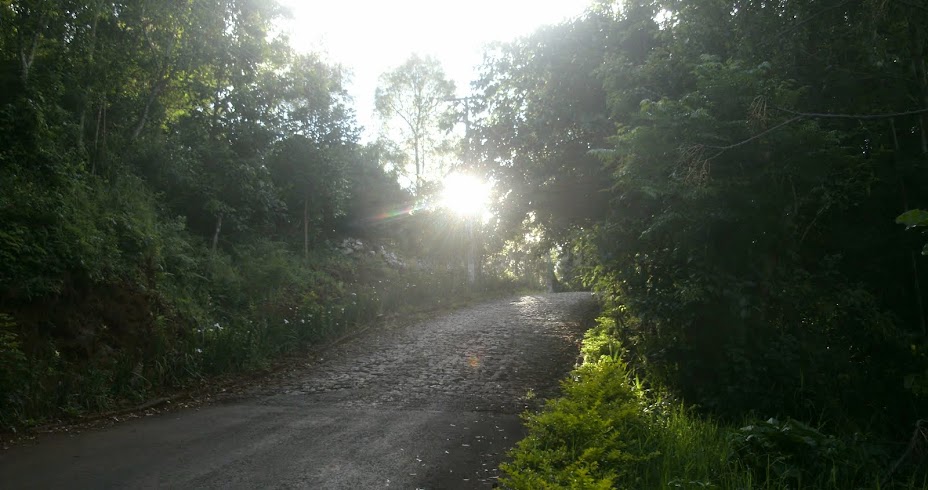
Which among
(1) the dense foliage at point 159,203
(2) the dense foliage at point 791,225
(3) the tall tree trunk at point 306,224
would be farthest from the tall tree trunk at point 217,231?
(2) the dense foliage at point 791,225

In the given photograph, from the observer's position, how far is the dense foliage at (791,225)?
7.34 metres

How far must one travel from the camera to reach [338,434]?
23.7ft

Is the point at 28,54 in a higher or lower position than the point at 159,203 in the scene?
higher

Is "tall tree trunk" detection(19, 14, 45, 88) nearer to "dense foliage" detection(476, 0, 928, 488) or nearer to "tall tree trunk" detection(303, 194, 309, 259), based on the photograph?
"dense foliage" detection(476, 0, 928, 488)

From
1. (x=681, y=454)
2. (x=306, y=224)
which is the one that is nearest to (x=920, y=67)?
(x=681, y=454)

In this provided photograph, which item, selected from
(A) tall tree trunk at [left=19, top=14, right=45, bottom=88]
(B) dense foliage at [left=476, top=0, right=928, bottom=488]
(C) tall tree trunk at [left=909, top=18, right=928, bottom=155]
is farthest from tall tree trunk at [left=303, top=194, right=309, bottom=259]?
(C) tall tree trunk at [left=909, top=18, right=928, bottom=155]

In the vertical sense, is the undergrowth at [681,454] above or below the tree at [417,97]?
below

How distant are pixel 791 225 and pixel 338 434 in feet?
20.0

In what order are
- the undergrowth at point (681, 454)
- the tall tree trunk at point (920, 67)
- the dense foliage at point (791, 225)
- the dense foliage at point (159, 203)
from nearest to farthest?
the undergrowth at point (681, 454)
the tall tree trunk at point (920, 67)
the dense foliage at point (791, 225)
the dense foliage at point (159, 203)

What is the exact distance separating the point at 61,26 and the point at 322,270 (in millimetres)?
10983

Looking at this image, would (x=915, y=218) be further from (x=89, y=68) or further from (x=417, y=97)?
(x=417, y=97)

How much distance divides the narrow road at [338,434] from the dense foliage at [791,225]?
9.21ft

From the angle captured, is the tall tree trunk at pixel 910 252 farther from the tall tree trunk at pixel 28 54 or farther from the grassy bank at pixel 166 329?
the tall tree trunk at pixel 28 54

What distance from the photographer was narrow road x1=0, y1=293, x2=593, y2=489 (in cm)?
573
